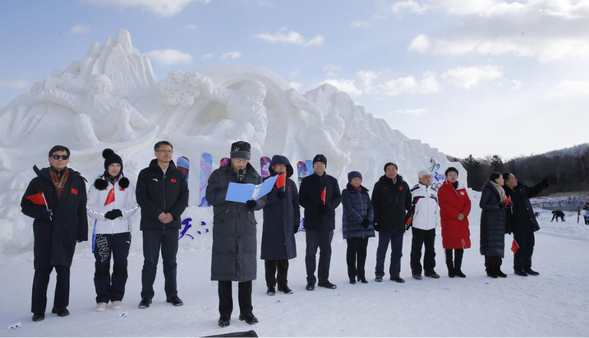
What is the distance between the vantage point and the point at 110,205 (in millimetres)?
3441

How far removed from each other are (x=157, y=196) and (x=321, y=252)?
5.85 feet

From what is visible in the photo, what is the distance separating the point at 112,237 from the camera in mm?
3426

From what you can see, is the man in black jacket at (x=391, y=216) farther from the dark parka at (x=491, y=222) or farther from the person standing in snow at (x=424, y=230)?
the dark parka at (x=491, y=222)

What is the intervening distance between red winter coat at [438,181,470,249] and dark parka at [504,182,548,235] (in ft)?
1.85

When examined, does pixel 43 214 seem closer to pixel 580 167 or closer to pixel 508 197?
pixel 508 197

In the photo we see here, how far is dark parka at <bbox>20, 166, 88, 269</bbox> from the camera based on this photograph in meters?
3.16

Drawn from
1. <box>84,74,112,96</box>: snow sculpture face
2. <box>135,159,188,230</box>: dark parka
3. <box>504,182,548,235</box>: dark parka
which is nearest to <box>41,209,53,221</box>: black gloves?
<box>135,159,188,230</box>: dark parka

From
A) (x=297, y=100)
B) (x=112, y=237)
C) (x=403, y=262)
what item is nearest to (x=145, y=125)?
(x=297, y=100)

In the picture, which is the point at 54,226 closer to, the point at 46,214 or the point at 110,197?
the point at 46,214

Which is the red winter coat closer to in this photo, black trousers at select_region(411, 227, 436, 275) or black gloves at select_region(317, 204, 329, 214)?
black trousers at select_region(411, 227, 436, 275)

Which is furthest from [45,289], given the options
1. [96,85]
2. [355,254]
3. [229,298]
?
[96,85]

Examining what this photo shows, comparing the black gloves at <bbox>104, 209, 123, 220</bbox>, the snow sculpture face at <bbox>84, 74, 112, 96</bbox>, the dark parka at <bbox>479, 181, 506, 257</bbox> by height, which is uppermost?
the snow sculpture face at <bbox>84, 74, 112, 96</bbox>

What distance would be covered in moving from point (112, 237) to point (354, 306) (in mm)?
2091

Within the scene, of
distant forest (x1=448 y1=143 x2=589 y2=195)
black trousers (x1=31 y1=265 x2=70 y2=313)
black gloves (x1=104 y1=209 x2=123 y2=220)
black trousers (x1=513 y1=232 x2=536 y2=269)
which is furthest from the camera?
distant forest (x1=448 y1=143 x2=589 y2=195)
